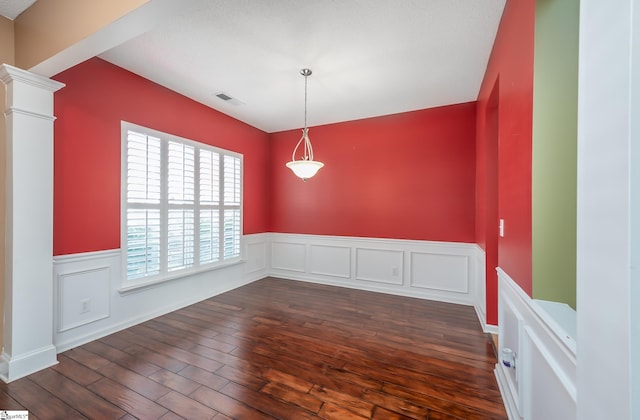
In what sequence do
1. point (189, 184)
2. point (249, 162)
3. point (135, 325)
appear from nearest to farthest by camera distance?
point (135, 325), point (189, 184), point (249, 162)

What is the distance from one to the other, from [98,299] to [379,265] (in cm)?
354

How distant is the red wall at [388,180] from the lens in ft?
11.8

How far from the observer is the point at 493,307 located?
2.69 metres

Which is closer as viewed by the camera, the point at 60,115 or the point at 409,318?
the point at 60,115

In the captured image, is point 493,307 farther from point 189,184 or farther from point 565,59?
point 189,184

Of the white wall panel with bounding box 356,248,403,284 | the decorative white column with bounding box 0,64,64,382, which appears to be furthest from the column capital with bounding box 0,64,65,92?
the white wall panel with bounding box 356,248,403,284

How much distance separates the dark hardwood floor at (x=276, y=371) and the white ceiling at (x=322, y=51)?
8.05ft

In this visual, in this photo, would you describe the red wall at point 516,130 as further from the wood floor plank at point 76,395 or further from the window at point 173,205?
the window at point 173,205

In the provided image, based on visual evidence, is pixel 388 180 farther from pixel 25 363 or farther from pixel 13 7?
pixel 25 363

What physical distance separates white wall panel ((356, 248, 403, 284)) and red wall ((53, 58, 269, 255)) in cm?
326

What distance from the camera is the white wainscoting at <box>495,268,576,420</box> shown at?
0.94 meters

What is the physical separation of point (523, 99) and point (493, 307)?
2194mm

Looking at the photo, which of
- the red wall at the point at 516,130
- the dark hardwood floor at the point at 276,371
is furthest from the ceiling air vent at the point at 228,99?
the red wall at the point at 516,130

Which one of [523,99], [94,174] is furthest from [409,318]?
[94,174]
